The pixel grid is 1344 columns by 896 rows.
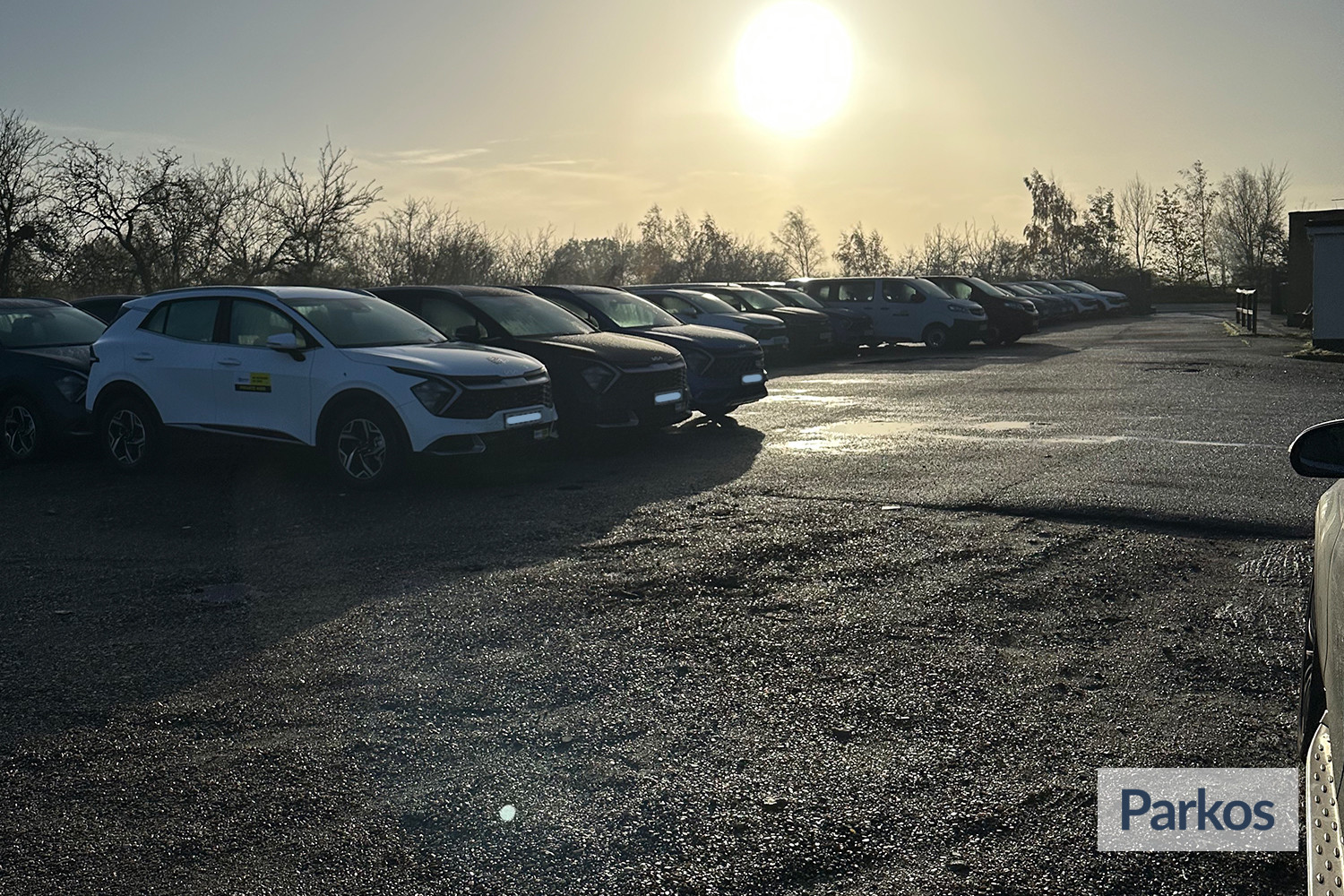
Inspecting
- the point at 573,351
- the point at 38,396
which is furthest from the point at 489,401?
the point at 38,396

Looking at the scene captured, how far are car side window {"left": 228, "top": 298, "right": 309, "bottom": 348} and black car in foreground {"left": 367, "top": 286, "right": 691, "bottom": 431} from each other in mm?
2254

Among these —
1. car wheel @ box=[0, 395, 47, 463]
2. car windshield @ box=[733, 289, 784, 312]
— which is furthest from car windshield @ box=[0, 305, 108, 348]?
car windshield @ box=[733, 289, 784, 312]

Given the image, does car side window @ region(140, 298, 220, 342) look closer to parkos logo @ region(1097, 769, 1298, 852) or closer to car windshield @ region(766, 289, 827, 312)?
parkos logo @ region(1097, 769, 1298, 852)

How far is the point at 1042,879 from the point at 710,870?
3.04 feet

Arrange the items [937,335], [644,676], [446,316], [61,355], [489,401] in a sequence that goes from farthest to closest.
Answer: [937,335] < [446,316] < [61,355] < [489,401] < [644,676]

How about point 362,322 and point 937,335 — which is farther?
point 937,335

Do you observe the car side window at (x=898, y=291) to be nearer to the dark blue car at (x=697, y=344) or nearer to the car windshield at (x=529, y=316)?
the dark blue car at (x=697, y=344)

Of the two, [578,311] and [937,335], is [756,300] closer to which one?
[937,335]

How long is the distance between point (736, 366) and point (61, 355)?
7308 millimetres

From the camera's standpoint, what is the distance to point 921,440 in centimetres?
1245

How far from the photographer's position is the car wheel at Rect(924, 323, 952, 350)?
29.4 metres

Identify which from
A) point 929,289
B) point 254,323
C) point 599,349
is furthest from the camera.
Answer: point 929,289

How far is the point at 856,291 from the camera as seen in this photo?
30.1 meters

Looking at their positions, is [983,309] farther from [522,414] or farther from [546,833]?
[546,833]
